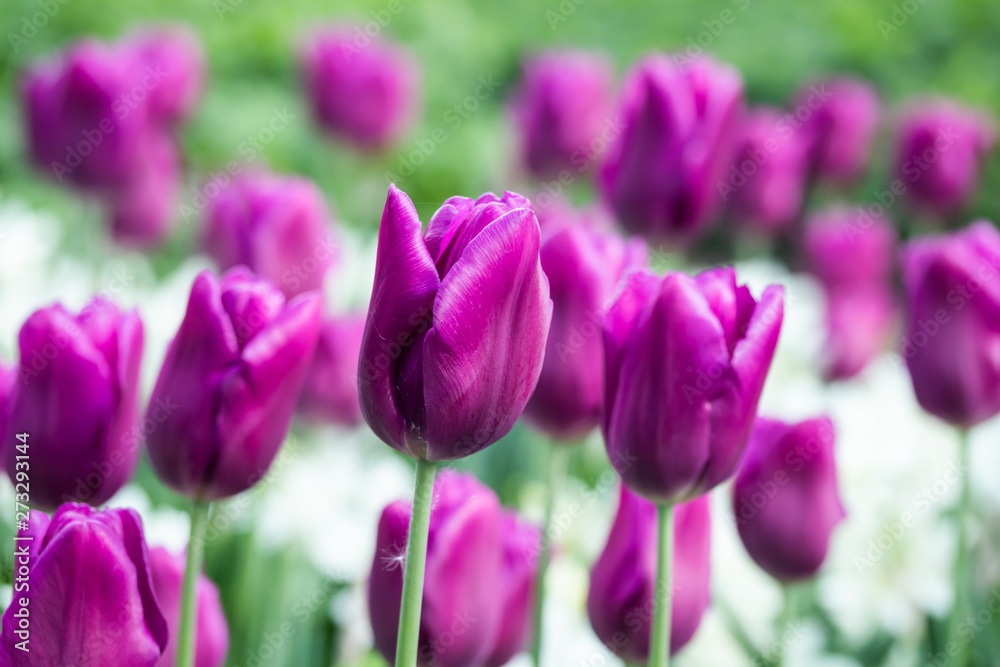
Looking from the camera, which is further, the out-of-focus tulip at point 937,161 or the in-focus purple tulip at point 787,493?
the out-of-focus tulip at point 937,161

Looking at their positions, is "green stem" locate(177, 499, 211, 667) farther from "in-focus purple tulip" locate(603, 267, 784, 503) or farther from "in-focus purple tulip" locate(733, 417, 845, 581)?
"in-focus purple tulip" locate(733, 417, 845, 581)

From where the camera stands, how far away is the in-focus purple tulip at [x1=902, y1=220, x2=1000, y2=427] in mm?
1049

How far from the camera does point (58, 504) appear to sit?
809mm

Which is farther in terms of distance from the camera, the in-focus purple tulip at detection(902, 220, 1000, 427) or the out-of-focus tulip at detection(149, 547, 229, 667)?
the in-focus purple tulip at detection(902, 220, 1000, 427)

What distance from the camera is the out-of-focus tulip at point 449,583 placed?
789mm

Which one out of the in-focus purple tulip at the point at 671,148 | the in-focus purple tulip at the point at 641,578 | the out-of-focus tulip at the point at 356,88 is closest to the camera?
the in-focus purple tulip at the point at 641,578

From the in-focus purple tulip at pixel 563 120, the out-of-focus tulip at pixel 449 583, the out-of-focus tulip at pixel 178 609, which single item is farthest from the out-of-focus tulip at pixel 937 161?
the out-of-focus tulip at pixel 178 609

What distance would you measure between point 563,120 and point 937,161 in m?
0.79

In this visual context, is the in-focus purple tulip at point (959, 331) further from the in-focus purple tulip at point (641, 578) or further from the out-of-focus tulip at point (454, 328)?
the out-of-focus tulip at point (454, 328)

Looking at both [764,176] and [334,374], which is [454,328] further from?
[764,176]

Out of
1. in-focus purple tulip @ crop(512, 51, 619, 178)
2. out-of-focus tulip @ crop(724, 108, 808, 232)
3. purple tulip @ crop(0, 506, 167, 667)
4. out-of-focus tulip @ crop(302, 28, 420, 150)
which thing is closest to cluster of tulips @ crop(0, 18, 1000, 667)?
purple tulip @ crop(0, 506, 167, 667)

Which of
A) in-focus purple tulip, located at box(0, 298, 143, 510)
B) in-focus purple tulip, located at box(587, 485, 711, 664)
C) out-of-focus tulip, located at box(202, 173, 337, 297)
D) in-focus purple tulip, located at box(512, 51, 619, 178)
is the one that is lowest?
in-focus purple tulip, located at box(587, 485, 711, 664)

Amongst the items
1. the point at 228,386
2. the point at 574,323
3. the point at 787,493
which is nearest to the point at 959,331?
the point at 787,493

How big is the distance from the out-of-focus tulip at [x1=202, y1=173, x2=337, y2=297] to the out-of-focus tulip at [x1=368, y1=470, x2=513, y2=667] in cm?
62
